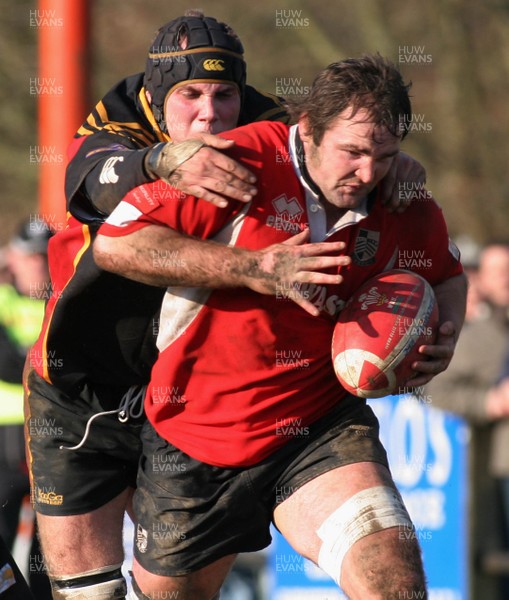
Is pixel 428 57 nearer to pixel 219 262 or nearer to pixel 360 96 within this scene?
pixel 360 96

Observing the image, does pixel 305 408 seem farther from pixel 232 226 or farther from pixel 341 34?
pixel 341 34

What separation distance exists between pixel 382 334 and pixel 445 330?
13.1 inches

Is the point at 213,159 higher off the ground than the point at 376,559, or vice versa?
the point at 213,159

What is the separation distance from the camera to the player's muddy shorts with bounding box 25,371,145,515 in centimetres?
563

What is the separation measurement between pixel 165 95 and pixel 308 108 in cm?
81

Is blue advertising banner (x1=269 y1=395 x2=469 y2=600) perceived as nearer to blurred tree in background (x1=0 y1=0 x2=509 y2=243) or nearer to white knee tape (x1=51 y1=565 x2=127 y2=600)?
white knee tape (x1=51 y1=565 x2=127 y2=600)

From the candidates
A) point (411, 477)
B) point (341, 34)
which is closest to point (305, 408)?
point (411, 477)

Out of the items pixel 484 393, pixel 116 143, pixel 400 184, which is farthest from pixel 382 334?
pixel 484 393

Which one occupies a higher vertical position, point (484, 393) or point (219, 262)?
point (219, 262)

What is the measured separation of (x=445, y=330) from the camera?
5.01 m

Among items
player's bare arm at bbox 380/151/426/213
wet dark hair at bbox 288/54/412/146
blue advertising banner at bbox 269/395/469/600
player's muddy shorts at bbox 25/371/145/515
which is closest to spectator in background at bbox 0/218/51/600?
blue advertising banner at bbox 269/395/469/600

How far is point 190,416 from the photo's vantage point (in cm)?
512

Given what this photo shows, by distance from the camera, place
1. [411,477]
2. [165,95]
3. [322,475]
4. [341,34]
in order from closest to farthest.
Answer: [322,475]
[165,95]
[411,477]
[341,34]

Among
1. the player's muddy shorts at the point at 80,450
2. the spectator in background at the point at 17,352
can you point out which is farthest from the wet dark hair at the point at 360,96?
the spectator in background at the point at 17,352
